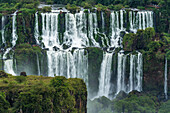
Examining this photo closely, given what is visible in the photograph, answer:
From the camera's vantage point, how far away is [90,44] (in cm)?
4550

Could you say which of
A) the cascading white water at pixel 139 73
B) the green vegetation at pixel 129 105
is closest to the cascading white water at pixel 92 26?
the cascading white water at pixel 139 73

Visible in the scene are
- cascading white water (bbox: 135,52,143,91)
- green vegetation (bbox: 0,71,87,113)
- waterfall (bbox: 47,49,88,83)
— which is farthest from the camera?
cascading white water (bbox: 135,52,143,91)

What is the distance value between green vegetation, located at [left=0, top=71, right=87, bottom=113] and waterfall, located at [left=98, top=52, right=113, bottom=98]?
14.5 meters

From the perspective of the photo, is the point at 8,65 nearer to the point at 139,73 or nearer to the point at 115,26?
the point at 115,26

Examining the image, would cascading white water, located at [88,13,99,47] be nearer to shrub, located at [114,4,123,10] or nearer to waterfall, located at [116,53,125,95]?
shrub, located at [114,4,123,10]

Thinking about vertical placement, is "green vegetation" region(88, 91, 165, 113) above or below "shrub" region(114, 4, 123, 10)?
below

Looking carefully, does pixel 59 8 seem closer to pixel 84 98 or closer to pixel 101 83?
pixel 101 83

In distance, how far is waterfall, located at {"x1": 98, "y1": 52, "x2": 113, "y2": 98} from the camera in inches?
1705

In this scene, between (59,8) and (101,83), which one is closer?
(101,83)

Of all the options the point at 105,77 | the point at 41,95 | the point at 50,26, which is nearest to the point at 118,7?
the point at 50,26

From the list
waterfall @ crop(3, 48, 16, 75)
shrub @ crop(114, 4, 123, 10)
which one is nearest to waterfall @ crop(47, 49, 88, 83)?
waterfall @ crop(3, 48, 16, 75)

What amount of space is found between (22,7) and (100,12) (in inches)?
407

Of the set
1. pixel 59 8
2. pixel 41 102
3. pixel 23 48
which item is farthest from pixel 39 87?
pixel 59 8

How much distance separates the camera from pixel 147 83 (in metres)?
43.1
